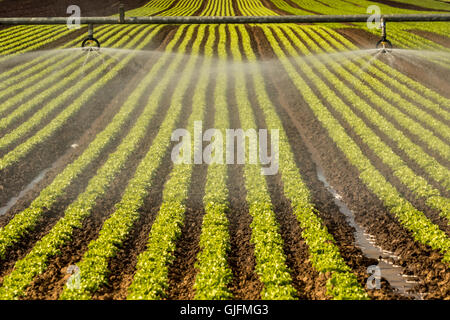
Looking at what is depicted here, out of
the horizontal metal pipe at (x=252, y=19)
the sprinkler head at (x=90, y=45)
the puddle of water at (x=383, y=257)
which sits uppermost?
the horizontal metal pipe at (x=252, y=19)

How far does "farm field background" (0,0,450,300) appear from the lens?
9.76 metres

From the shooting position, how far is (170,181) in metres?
15.3

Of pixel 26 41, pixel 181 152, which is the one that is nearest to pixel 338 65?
pixel 181 152

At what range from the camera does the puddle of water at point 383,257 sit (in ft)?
31.8

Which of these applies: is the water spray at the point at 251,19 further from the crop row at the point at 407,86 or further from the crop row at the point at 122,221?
the crop row at the point at 407,86

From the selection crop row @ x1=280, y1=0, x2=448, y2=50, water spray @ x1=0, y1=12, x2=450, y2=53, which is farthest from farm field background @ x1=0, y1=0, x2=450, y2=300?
crop row @ x1=280, y1=0, x2=448, y2=50

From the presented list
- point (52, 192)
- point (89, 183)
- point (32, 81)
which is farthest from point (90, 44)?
point (32, 81)

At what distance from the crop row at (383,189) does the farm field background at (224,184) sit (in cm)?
7

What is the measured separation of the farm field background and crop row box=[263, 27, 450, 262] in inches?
2.7

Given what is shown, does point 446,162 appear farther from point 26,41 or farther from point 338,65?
point 26,41

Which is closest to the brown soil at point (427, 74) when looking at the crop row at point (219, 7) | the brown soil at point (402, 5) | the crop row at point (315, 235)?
the crop row at point (315, 235)

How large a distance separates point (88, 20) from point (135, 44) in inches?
1497

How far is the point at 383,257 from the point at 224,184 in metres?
6.52

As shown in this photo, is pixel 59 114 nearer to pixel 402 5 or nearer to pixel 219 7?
pixel 219 7
